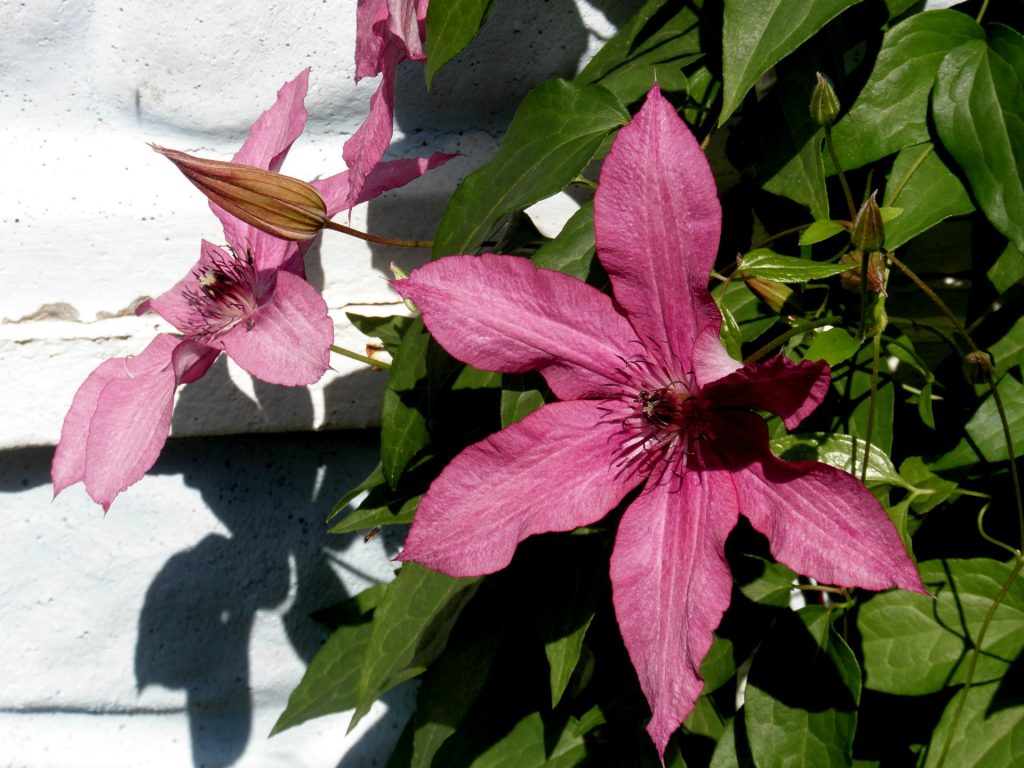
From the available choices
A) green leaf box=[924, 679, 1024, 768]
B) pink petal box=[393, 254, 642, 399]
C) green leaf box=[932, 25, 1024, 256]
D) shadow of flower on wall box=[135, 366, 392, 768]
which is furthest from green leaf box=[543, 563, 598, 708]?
shadow of flower on wall box=[135, 366, 392, 768]

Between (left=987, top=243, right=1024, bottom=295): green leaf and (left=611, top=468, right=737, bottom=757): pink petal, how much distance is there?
326 mm

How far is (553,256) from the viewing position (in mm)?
667

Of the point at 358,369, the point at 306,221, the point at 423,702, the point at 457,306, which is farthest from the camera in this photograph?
the point at 358,369

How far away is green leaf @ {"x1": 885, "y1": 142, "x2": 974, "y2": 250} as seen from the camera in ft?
2.18

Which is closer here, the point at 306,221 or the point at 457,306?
the point at 457,306

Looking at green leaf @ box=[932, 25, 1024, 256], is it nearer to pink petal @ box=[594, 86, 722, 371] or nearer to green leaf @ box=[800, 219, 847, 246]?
green leaf @ box=[800, 219, 847, 246]

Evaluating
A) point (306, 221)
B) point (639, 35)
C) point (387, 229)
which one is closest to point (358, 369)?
point (387, 229)

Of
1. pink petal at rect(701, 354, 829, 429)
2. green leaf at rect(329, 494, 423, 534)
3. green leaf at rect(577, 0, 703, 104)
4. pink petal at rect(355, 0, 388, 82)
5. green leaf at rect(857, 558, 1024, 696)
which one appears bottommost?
green leaf at rect(857, 558, 1024, 696)

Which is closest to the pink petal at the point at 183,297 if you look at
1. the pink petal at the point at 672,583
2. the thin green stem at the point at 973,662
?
the pink petal at the point at 672,583

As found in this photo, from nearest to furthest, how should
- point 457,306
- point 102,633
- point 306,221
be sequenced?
point 457,306, point 306,221, point 102,633

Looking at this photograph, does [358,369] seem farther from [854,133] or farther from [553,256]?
[854,133]

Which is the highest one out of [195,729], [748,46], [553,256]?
[748,46]

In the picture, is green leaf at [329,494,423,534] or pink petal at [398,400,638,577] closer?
pink petal at [398,400,638,577]

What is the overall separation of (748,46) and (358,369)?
1.94 ft
